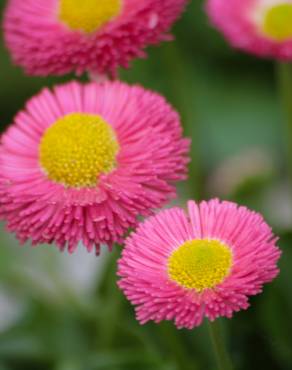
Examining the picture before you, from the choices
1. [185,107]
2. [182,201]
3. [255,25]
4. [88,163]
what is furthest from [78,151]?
[182,201]

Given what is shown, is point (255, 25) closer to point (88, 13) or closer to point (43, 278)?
point (88, 13)

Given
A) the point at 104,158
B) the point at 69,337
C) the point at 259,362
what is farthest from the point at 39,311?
the point at 104,158

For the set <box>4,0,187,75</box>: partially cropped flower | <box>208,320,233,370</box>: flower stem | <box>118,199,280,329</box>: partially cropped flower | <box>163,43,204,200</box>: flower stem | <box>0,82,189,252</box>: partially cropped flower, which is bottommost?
<box>208,320,233,370</box>: flower stem

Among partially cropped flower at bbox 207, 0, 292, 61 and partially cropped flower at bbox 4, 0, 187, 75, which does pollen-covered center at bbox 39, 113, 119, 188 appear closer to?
partially cropped flower at bbox 4, 0, 187, 75

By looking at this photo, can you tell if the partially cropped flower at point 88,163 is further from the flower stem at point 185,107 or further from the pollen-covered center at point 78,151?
the flower stem at point 185,107

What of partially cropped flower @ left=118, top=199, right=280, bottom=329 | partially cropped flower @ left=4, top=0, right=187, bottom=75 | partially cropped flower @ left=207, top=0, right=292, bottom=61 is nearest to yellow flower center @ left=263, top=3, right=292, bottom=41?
partially cropped flower @ left=207, top=0, right=292, bottom=61

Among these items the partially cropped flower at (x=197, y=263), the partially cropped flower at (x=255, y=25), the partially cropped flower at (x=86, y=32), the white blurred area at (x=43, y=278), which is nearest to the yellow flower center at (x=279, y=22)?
the partially cropped flower at (x=255, y=25)

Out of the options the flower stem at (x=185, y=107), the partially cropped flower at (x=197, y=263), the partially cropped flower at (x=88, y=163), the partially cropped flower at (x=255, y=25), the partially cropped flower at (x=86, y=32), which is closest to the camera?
the partially cropped flower at (x=197, y=263)
